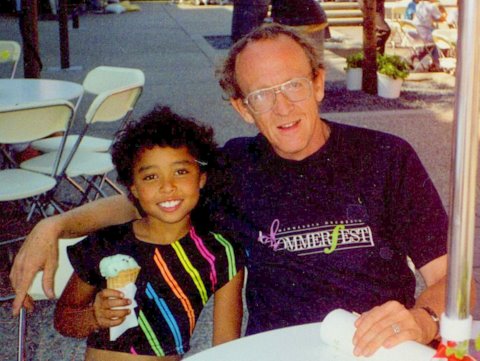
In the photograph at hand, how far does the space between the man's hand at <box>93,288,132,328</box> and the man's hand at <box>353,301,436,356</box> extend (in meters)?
0.68

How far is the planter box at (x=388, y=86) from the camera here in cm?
898

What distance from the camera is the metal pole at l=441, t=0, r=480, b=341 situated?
94 cm

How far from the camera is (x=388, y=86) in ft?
29.6

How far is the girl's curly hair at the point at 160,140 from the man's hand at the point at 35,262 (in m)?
0.34

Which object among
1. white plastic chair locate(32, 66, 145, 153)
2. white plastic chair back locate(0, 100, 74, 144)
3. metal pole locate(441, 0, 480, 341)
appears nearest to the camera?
metal pole locate(441, 0, 480, 341)

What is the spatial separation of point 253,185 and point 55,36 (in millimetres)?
14508

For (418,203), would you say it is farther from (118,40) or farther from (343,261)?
(118,40)

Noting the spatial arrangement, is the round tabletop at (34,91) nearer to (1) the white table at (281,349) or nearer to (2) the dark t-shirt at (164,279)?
(2) the dark t-shirt at (164,279)

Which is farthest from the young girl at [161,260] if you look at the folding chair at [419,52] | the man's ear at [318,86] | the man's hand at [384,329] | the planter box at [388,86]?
the folding chair at [419,52]

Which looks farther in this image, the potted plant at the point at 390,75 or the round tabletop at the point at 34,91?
the potted plant at the point at 390,75

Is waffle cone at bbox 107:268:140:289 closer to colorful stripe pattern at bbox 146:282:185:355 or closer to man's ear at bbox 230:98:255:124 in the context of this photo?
colorful stripe pattern at bbox 146:282:185:355

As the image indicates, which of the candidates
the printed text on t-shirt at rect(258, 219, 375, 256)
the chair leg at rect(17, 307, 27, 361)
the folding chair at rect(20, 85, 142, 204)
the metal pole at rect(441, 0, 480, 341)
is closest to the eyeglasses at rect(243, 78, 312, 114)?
the printed text on t-shirt at rect(258, 219, 375, 256)

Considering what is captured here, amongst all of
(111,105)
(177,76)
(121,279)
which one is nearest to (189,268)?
Answer: (121,279)

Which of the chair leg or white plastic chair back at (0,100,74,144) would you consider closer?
the chair leg
